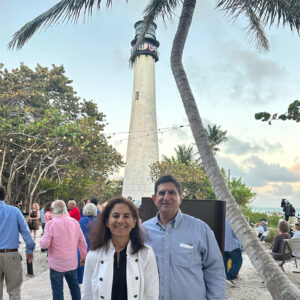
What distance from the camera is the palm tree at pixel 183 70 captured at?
3.89 metres

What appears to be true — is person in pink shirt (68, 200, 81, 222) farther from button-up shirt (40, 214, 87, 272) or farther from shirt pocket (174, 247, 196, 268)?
shirt pocket (174, 247, 196, 268)

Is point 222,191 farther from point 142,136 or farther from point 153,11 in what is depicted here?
point 142,136

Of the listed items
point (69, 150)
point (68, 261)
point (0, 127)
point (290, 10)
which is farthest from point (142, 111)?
point (68, 261)

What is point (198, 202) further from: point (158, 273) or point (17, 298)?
point (17, 298)

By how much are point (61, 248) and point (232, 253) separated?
3716 millimetres

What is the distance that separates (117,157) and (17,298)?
17184 millimetres

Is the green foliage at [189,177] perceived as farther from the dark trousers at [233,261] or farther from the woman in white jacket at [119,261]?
the woman in white jacket at [119,261]

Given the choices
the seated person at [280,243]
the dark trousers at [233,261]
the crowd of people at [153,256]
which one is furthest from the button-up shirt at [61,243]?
the seated person at [280,243]

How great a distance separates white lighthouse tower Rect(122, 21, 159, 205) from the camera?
27.4 meters

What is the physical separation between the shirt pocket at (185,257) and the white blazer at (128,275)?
190mm

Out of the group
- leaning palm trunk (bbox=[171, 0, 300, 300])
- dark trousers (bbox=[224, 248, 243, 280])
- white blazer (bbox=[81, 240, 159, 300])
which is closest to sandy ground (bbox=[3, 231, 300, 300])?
dark trousers (bbox=[224, 248, 243, 280])

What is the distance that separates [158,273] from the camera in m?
2.29

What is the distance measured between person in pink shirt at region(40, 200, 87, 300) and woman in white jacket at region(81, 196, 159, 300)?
86.2 inches

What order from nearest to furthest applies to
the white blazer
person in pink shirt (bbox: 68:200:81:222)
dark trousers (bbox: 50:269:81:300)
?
the white blazer → dark trousers (bbox: 50:269:81:300) → person in pink shirt (bbox: 68:200:81:222)
